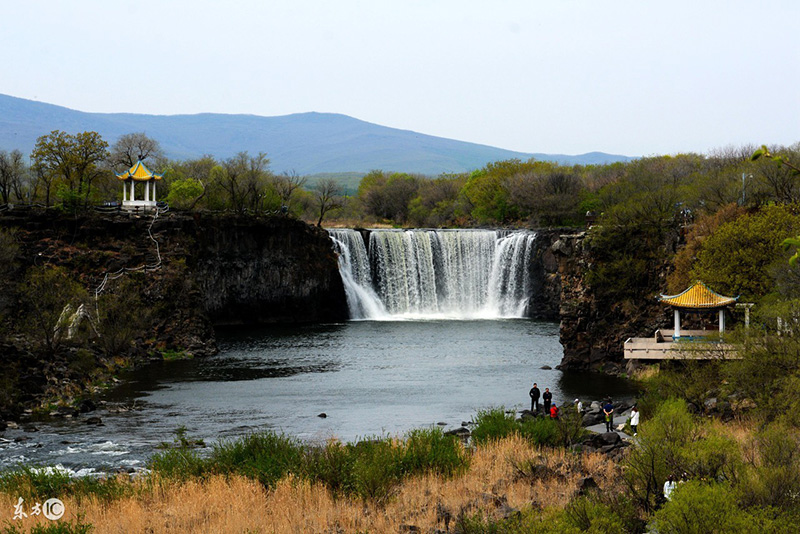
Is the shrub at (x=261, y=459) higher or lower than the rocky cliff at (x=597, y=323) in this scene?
lower

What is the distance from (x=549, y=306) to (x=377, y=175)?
10383cm

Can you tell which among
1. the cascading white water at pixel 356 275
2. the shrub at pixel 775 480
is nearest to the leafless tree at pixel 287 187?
the cascading white water at pixel 356 275

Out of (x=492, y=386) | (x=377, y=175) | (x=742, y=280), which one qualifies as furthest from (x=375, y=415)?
(x=377, y=175)

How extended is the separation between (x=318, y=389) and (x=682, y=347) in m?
18.9

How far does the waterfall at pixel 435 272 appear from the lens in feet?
295

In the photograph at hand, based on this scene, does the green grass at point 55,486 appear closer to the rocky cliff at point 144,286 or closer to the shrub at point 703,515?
the shrub at point 703,515

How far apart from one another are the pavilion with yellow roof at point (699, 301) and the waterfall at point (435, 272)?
42080 mm

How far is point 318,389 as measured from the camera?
4797cm

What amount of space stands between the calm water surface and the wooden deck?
7.67ft

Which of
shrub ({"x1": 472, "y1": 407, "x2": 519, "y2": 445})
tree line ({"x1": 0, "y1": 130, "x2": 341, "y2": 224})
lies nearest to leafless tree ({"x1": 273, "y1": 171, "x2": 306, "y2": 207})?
tree line ({"x1": 0, "y1": 130, "x2": 341, "y2": 224})

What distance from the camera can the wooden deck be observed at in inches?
1480

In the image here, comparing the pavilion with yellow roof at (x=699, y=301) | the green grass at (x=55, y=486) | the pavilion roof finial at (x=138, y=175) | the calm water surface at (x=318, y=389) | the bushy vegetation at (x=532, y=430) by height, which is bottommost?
the calm water surface at (x=318, y=389)

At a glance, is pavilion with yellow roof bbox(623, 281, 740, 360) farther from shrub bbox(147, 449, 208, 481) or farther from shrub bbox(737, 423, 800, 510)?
shrub bbox(147, 449, 208, 481)

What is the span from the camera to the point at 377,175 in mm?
187500
